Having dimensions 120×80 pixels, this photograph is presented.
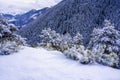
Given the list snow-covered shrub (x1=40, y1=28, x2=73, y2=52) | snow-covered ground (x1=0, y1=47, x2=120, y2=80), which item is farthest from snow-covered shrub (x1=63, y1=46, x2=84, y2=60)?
snow-covered shrub (x1=40, y1=28, x2=73, y2=52)

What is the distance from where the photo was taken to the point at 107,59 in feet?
38.4

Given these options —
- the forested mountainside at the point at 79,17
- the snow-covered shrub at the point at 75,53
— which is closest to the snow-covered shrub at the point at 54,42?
the snow-covered shrub at the point at 75,53

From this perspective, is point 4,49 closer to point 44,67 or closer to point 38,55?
point 38,55

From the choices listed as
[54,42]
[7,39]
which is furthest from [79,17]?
[7,39]

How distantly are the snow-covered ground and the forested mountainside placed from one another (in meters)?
88.8

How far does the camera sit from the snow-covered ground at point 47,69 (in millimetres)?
9375

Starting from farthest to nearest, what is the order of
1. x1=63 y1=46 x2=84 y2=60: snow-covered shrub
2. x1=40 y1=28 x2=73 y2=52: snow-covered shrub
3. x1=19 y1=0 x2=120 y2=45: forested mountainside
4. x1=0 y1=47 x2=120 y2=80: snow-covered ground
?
x1=19 y1=0 x2=120 y2=45: forested mountainside → x1=40 y1=28 x2=73 y2=52: snow-covered shrub → x1=63 y1=46 x2=84 y2=60: snow-covered shrub → x1=0 y1=47 x2=120 y2=80: snow-covered ground

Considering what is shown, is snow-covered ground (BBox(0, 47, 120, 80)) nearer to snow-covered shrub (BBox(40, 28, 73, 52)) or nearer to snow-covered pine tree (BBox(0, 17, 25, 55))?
snow-covered pine tree (BBox(0, 17, 25, 55))

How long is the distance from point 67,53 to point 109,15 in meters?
108

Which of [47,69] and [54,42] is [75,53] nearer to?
[47,69]

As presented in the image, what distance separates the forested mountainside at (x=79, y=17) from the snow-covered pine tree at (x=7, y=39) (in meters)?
84.5

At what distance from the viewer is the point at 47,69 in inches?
390

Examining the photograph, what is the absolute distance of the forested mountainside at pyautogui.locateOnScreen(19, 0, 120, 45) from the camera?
115m

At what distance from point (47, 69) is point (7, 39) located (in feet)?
17.3
